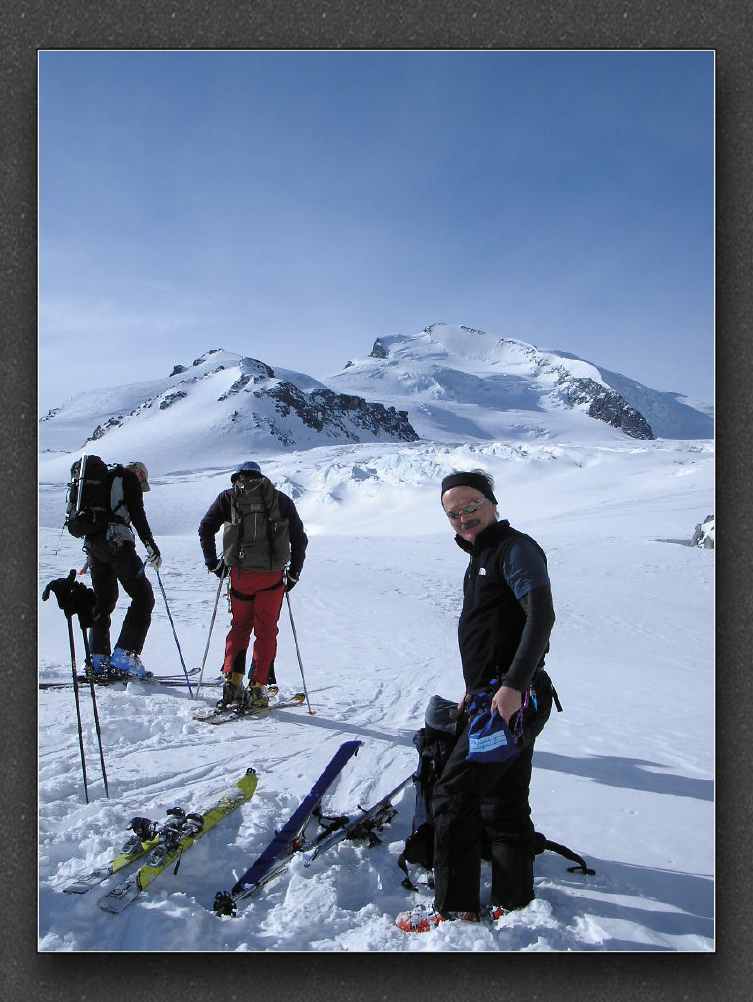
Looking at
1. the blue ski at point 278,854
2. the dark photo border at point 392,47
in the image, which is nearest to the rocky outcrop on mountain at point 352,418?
the dark photo border at point 392,47

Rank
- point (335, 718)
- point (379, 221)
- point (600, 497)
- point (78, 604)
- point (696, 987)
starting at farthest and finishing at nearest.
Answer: point (600, 497) < point (335, 718) < point (379, 221) < point (78, 604) < point (696, 987)

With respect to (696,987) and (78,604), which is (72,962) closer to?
(78,604)

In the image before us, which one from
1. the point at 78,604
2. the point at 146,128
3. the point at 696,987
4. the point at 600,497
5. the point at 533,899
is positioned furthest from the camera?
the point at 600,497

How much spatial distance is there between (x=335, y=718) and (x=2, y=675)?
71.3 inches

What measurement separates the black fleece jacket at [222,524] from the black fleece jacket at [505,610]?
192 centimetres

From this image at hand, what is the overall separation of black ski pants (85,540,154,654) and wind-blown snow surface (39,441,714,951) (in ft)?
0.96

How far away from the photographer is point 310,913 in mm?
2471

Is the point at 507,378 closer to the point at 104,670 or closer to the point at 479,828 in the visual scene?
the point at 479,828

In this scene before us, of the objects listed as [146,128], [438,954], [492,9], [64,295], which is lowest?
[438,954]

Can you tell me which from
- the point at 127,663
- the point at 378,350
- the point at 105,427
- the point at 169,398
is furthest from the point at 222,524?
the point at 378,350

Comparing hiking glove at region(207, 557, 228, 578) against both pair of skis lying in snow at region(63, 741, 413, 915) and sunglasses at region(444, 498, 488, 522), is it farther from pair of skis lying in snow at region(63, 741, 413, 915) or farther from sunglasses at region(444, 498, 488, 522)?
sunglasses at region(444, 498, 488, 522)

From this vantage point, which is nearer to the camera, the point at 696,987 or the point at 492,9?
the point at 696,987

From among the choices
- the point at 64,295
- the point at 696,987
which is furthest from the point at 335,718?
the point at 64,295

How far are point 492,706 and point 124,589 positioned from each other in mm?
3001
